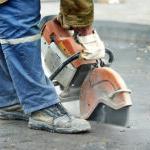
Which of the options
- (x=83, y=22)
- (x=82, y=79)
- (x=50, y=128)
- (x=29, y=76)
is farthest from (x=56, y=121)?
(x=83, y=22)

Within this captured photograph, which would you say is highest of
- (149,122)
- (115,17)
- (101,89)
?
(101,89)

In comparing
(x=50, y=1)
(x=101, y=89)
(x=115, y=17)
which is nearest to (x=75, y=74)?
(x=101, y=89)

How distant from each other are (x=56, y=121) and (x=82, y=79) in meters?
0.49

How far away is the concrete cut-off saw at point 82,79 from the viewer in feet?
15.8

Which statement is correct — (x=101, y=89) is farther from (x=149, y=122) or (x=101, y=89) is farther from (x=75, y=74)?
(x=149, y=122)

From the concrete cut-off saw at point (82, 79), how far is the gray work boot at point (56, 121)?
10.9 inches

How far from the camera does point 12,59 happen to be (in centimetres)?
456

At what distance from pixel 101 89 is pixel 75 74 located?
222 mm

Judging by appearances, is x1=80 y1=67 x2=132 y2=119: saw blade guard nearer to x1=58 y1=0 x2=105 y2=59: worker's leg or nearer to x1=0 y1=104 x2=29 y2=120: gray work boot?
x1=58 y1=0 x2=105 y2=59: worker's leg

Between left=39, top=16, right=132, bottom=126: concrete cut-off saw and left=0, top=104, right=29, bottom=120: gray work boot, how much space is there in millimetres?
315

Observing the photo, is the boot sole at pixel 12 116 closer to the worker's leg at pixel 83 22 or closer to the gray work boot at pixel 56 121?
the gray work boot at pixel 56 121

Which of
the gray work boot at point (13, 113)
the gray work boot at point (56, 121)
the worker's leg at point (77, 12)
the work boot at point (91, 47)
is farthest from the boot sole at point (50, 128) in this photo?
the worker's leg at point (77, 12)

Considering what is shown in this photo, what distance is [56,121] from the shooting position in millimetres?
4707

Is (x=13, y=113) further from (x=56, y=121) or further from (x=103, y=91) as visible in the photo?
(x=103, y=91)
